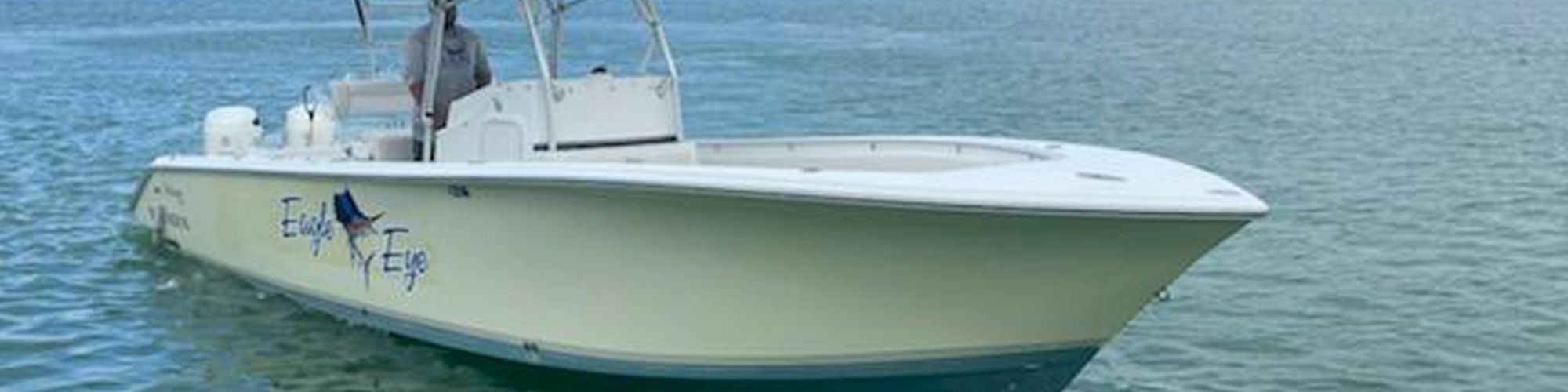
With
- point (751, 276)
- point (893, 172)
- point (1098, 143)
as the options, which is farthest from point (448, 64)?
point (1098, 143)

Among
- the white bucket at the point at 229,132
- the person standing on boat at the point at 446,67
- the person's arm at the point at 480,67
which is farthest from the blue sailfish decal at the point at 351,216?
the white bucket at the point at 229,132

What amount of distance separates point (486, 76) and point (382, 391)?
2.02 meters

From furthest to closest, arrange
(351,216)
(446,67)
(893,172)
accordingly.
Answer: (446,67)
(351,216)
(893,172)

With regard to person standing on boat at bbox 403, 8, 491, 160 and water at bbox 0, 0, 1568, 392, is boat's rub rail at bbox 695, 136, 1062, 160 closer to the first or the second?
person standing on boat at bbox 403, 8, 491, 160

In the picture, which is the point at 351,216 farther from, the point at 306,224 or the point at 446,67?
the point at 446,67

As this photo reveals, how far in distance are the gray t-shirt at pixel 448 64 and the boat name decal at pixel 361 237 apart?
0.79 metres

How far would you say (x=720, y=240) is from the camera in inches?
316

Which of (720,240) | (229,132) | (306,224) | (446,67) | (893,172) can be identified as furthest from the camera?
(229,132)

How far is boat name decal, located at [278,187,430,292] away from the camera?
31.1 ft

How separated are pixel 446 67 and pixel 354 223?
119 cm

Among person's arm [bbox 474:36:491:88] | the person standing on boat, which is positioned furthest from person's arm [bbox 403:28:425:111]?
person's arm [bbox 474:36:491:88]

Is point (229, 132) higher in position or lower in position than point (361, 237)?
higher

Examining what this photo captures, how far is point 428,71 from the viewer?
33.7ft

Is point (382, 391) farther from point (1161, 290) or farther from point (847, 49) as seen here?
point (847, 49)
